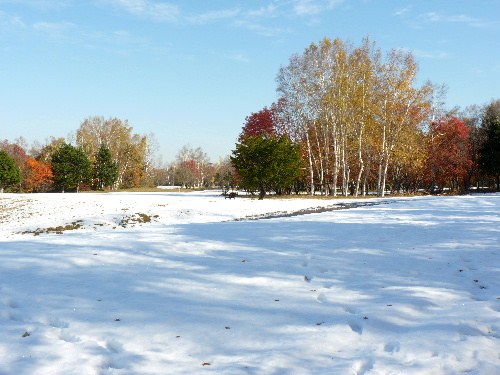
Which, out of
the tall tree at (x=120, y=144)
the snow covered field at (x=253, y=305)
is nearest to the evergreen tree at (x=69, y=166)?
the tall tree at (x=120, y=144)

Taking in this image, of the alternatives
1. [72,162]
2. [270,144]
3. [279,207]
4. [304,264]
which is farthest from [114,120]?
[304,264]

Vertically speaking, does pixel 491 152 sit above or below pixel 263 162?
above

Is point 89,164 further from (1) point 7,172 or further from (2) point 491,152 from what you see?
(2) point 491,152

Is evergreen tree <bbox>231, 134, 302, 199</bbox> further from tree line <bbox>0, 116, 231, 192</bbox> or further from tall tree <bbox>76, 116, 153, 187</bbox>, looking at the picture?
tall tree <bbox>76, 116, 153, 187</bbox>

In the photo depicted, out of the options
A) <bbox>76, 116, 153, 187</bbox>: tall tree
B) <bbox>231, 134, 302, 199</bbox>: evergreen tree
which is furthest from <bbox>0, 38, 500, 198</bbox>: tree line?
<bbox>76, 116, 153, 187</bbox>: tall tree

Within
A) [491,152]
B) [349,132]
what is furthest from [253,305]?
[491,152]

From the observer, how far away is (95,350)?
4.14 metres

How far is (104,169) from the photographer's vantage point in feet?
208

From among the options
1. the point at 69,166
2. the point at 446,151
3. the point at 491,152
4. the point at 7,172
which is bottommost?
the point at 7,172

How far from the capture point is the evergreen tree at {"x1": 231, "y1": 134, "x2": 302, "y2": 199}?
33188 mm

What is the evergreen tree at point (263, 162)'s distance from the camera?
33188 mm

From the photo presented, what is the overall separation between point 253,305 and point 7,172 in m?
61.9

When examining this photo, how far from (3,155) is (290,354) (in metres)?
63.6

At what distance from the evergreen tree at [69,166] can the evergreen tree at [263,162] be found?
34.4 m
